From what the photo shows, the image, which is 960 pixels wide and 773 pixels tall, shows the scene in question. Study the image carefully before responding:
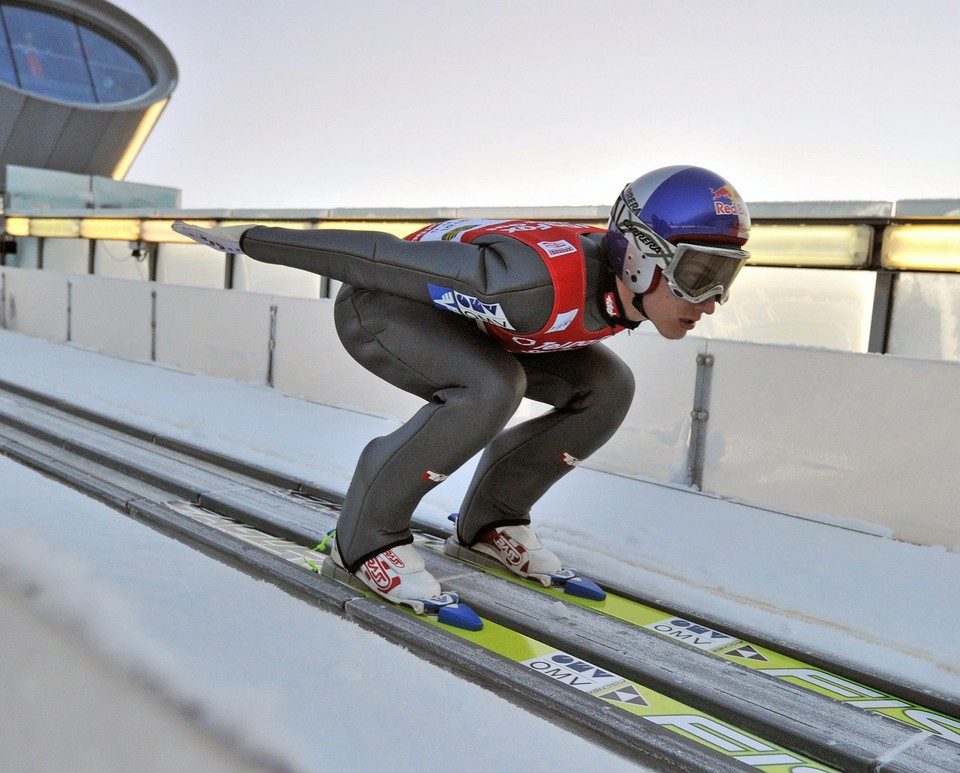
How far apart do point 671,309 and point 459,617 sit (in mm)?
1169

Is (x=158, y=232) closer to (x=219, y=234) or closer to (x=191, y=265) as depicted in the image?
(x=191, y=265)

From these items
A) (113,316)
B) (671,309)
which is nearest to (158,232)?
(113,316)

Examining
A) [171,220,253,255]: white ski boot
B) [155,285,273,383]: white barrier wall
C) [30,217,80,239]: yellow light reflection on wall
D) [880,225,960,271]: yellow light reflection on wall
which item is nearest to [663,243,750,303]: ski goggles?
[171,220,253,255]: white ski boot

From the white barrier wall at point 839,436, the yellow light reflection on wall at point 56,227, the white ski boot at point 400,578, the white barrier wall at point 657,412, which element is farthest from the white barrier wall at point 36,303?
the white ski boot at point 400,578

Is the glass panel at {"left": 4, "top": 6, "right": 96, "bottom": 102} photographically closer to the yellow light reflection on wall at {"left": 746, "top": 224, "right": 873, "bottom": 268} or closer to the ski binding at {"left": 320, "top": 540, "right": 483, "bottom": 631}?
the yellow light reflection on wall at {"left": 746, "top": 224, "right": 873, "bottom": 268}

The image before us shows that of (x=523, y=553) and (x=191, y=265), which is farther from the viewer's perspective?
(x=191, y=265)

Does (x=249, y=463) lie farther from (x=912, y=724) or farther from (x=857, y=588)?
(x=912, y=724)

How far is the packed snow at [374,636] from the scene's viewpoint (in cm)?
167

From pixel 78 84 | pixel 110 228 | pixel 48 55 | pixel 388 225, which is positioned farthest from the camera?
pixel 78 84

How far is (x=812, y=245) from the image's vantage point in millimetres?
6020

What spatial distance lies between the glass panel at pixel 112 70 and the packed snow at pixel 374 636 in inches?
1377

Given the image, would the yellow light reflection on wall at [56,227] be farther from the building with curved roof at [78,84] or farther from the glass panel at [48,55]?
the glass panel at [48,55]

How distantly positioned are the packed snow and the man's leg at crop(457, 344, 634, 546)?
1.59ft

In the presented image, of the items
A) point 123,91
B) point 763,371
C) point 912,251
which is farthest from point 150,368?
point 123,91
